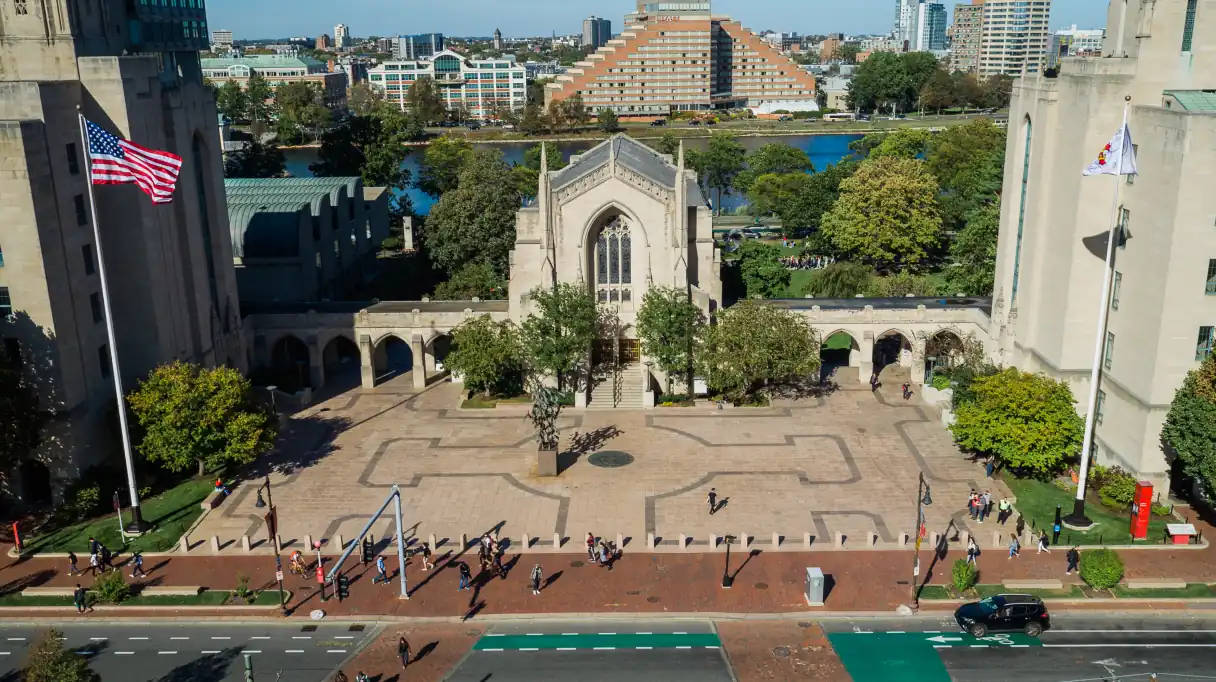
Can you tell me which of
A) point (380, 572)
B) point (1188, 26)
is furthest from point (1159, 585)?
point (380, 572)

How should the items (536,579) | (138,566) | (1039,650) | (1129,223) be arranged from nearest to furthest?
1. (1039,650)
2. (536,579)
3. (138,566)
4. (1129,223)

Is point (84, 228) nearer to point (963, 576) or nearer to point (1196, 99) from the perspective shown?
point (963, 576)

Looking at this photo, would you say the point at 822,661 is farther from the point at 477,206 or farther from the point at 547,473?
the point at 477,206

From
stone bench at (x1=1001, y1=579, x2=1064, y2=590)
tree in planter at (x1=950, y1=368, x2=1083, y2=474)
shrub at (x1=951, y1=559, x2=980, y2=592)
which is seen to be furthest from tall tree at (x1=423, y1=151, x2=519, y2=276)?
stone bench at (x1=1001, y1=579, x2=1064, y2=590)

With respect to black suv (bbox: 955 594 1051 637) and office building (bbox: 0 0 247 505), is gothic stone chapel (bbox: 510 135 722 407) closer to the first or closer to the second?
office building (bbox: 0 0 247 505)

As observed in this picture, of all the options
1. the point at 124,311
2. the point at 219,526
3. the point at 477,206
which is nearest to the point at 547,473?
the point at 219,526

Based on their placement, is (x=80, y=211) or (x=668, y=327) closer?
(x=80, y=211)
